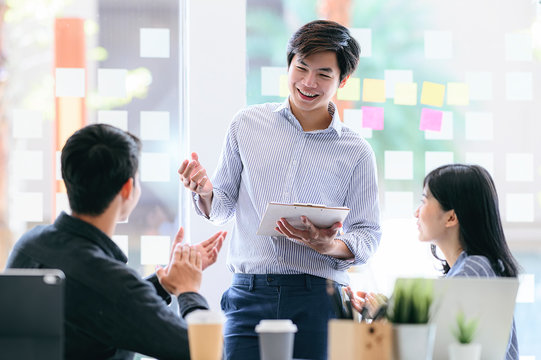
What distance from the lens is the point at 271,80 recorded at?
3.23m

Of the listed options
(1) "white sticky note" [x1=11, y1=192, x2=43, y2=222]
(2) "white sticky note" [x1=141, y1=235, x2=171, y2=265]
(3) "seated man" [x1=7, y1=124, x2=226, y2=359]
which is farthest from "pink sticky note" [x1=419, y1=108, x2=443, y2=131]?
(1) "white sticky note" [x1=11, y1=192, x2=43, y2=222]

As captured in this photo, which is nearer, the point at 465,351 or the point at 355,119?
the point at 465,351

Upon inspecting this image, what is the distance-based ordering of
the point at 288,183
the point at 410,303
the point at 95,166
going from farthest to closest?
the point at 288,183 → the point at 95,166 → the point at 410,303

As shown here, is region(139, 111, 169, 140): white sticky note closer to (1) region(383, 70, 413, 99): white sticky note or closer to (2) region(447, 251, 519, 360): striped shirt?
(1) region(383, 70, 413, 99): white sticky note

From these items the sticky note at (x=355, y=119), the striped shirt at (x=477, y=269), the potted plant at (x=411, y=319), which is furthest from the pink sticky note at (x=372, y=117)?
the potted plant at (x=411, y=319)

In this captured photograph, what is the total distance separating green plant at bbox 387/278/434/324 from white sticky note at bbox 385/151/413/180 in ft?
5.92

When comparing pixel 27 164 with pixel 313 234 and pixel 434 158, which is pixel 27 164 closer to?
pixel 313 234

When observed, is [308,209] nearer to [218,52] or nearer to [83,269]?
[83,269]

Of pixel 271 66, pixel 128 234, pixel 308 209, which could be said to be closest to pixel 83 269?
pixel 308 209

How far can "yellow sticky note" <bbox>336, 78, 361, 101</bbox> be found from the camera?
128 inches

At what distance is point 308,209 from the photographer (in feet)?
6.82

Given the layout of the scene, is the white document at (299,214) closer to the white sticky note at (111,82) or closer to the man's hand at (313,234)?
the man's hand at (313,234)

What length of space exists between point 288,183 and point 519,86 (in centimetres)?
155

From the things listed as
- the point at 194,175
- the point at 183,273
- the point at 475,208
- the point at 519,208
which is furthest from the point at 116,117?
the point at 519,208
